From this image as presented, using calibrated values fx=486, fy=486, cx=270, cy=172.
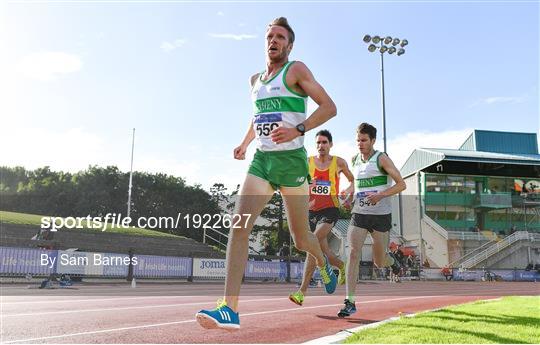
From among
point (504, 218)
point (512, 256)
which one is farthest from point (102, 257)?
point (504, 218)

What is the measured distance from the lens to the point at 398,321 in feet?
21.7

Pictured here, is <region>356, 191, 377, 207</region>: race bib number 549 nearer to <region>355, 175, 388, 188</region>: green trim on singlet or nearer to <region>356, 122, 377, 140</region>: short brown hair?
<region>355, 175, 388, 188</region>: green trim on singlet

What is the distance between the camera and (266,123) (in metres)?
4.28

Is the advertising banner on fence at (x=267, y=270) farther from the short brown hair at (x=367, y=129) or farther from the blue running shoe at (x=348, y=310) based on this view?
the short brown hair at (x=367, y=129)

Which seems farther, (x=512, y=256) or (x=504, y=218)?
(x=504, y=218)

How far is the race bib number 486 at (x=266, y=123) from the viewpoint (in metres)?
4.23

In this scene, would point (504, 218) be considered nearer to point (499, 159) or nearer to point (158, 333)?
point (499, 159)

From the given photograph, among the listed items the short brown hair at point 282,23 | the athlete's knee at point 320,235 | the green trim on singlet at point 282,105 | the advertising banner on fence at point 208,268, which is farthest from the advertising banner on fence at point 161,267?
the short brown hair at point 282,23

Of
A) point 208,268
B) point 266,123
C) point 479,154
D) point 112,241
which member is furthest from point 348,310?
point 479,154

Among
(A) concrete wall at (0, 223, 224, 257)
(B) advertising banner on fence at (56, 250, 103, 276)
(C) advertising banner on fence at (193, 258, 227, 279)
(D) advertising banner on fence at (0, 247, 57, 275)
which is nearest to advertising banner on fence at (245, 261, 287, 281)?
(C) advertising banner on fence at (193, 258, 227, 279)

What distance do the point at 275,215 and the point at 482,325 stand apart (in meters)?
52.0

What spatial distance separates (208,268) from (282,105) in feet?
73.6

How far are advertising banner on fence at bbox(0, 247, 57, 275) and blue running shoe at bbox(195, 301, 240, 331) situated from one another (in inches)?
687

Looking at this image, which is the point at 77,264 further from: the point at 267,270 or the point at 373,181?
the point at 373,181
